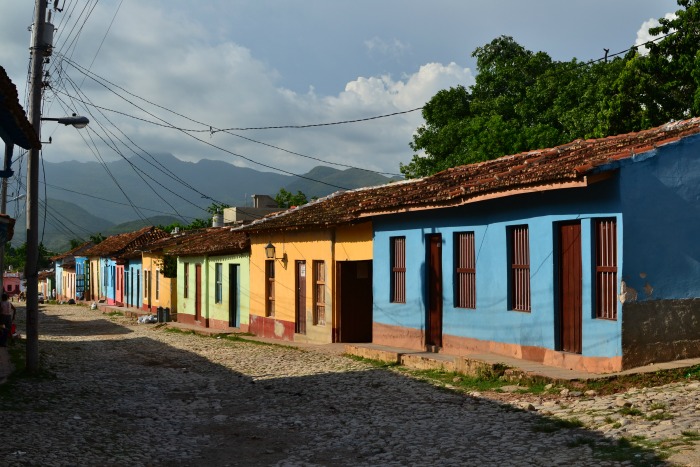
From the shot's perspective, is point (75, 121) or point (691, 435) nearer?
point (691, 435)

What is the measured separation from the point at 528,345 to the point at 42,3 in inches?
400

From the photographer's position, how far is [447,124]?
40969 millimetres

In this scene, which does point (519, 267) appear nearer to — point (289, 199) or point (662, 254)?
point (662, 254)

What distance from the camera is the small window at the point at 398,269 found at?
54.2 ft

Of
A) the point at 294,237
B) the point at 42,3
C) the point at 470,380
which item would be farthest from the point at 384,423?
the point at 294,237

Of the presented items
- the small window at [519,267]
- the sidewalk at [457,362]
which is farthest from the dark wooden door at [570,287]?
the small window at [519,267]

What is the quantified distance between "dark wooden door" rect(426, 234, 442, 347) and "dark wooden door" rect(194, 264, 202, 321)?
51.3 ft

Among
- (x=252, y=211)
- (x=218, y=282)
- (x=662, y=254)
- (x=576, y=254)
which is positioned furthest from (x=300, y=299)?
(x=252, y=211)

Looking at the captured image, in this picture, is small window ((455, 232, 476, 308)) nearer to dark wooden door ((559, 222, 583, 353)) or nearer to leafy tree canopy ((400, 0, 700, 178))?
dark wooden door ((559, 222, 583, 353))

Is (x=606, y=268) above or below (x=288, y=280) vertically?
above

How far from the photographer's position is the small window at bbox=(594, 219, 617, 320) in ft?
35.9

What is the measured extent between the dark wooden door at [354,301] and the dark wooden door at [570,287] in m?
7.56

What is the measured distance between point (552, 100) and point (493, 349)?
26343mm

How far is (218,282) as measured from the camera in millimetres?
27609
